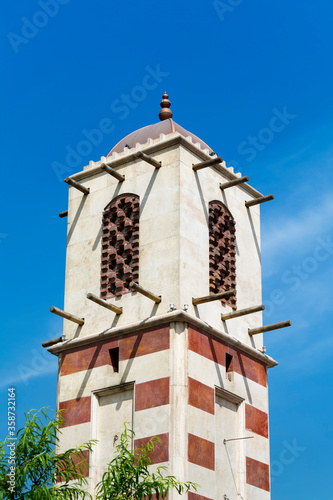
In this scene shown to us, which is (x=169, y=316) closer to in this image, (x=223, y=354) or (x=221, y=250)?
(x=223, y=354)

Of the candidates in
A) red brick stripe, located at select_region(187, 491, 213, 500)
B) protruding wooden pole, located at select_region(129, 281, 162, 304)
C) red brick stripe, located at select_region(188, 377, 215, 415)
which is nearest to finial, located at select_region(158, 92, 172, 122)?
protruding wooden pole, located at select_region(129, 281, 162, 304)

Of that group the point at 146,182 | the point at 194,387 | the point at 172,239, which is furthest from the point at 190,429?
the point at 146,182

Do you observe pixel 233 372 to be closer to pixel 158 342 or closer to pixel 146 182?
pixel 158 342

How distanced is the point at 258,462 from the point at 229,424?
1.52 metres

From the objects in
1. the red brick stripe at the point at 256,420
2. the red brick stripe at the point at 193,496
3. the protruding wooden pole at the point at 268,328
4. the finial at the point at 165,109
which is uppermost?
the finial at the point at 165,109

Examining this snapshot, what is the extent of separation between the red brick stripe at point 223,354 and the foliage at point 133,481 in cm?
345

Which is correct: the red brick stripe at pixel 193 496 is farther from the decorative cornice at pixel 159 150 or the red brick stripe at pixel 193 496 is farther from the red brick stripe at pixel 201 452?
the decorative cornice at pixel 159 150

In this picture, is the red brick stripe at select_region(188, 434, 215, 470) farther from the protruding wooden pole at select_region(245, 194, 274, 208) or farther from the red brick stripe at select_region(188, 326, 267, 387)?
the protruding wooden pole at select_region(245, 194, 274, 208)

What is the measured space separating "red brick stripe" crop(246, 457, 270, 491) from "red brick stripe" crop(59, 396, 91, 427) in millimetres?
4682

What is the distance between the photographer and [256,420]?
102 feet

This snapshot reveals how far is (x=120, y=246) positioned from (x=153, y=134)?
4.05 m

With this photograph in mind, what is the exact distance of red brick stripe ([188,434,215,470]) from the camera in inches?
1088

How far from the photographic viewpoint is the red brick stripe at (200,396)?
28253 mm

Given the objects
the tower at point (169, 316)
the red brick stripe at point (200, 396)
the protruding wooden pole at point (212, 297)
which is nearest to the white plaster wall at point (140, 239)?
the tower at point (169, 316)
